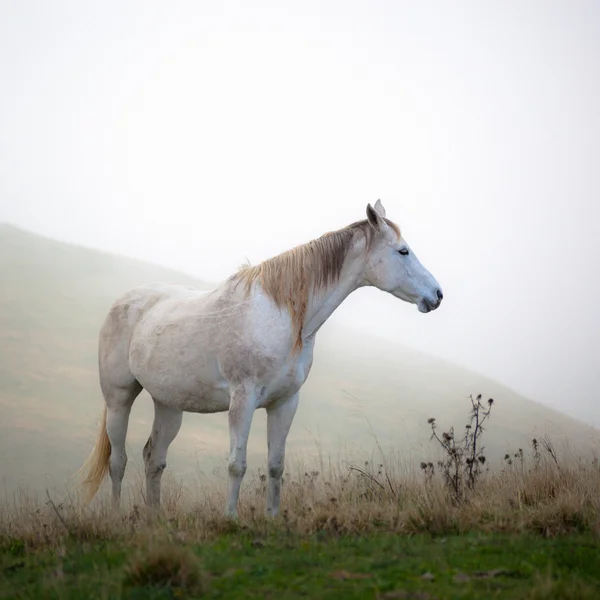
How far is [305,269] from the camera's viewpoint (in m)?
6.71

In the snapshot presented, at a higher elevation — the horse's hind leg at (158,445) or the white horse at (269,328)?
the white horse at (269,328)

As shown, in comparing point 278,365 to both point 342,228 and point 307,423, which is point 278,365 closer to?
point 342,228

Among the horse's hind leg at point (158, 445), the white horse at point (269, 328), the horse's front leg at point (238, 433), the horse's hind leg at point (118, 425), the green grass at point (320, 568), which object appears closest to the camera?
the green grass at point (320, 568)

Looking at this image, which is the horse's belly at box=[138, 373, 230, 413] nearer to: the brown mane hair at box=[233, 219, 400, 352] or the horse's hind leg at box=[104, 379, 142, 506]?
the horse's hind leg at box=[104, 379, 142, 506]

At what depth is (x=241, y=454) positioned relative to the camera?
6.29 meters

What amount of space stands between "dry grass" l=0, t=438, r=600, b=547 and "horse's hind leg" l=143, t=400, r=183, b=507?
228mm

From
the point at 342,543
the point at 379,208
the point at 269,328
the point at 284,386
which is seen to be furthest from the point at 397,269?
the point at 342,543

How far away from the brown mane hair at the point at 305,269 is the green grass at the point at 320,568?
7.47 feet

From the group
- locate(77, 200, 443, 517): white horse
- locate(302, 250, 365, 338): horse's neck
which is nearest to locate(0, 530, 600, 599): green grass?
locate(77, 200, 443, 517): white horse

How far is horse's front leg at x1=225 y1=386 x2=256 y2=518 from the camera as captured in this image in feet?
20.5

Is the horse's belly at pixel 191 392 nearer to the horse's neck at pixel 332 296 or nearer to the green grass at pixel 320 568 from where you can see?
the horse's neck at pixel 332 296

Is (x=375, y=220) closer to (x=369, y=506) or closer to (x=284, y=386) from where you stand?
(x=284, y=386)

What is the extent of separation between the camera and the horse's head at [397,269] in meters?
6.63

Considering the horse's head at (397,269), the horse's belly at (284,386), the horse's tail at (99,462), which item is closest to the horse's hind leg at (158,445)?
the horse's tail at (99,462)
